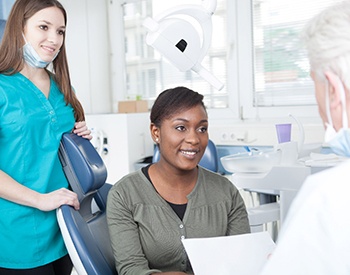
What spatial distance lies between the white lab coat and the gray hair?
17 cm

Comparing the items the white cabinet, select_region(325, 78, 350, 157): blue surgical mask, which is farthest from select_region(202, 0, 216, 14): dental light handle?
the white cabinet

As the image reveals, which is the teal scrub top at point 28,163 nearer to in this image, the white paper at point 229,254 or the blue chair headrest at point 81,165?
the blue chair headrest at point 81,165

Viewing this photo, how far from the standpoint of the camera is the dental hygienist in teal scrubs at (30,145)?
4.00ft

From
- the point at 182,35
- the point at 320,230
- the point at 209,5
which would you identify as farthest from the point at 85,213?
the point at 320,230

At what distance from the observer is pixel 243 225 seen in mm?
1297

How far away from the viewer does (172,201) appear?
1269 mm

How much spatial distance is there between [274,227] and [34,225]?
129 cm

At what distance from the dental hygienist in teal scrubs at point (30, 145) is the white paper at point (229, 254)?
0.39 m

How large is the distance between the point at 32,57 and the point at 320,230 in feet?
3.18

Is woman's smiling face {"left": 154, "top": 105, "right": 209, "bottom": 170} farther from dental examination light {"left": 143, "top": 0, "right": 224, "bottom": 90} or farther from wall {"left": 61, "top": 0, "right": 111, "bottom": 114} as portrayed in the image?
wall {"left": 61, "top": 0, "right": 111, "bottom": 114}

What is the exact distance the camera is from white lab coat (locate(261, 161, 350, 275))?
2.09 ft

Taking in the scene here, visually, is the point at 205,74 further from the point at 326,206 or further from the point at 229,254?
the point at 326,206

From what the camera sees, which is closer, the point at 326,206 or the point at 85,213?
the point at 326,206

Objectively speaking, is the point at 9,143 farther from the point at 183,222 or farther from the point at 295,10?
the point at 295,10
